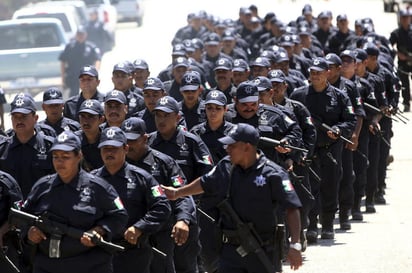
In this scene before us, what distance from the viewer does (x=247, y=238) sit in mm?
9875

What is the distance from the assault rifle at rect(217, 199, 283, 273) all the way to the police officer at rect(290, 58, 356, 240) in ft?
18.1

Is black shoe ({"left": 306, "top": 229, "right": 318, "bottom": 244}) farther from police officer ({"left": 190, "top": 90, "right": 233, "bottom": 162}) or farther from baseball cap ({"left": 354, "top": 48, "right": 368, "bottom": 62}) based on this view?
baseball cap ({"left": 354, "top": 48, "right": 368, "bottom": 62})

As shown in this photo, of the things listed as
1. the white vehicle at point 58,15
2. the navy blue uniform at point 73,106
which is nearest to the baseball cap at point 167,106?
the navy blue uniform at point 73,106

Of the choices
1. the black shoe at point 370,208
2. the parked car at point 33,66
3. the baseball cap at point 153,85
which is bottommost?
the parked car at point 33,66

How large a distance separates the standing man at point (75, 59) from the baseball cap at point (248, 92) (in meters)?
15.8

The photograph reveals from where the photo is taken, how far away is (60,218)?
9.42 meters

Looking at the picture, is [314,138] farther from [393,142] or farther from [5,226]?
[393,142]

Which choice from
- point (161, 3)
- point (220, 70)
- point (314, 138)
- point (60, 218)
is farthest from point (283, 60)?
point (161, 3)

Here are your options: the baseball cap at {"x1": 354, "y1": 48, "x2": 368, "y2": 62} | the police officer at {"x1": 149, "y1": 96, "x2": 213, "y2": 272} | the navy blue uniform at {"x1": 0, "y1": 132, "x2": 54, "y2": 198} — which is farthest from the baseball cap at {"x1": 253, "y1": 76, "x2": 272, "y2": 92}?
the baseball cap at {"x1": 354, "y1": 48, "x2": 368, "y2": 62}

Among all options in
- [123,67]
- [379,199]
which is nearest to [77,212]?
[123,67]

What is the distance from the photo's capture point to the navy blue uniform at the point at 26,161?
11.7m

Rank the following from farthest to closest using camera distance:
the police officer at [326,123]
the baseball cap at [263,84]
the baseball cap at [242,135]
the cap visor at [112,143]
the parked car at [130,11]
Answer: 1. the parked car at [130,11]
2. the police officer at [326,123]
3. the baseball cap at [263,84]
4. the cap visor at [112,143]
5. the baseball cap at [242,135]

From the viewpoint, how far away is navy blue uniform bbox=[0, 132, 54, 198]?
11.7 metres

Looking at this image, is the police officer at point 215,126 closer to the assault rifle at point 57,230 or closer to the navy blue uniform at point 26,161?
the navy blue uniform at point 26,161
